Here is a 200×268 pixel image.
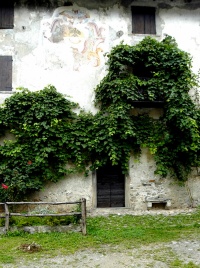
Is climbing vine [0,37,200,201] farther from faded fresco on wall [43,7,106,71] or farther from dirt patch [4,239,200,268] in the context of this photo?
dirt patch [4,239,200,268]

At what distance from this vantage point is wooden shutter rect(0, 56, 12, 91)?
10.1 metres

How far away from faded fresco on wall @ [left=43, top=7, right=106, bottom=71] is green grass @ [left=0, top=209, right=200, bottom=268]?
5436 mm

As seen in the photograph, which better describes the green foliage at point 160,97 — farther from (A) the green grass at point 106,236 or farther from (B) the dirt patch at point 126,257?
(B) the dirt patch at point 126,257

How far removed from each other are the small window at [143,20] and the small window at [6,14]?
4.32 m

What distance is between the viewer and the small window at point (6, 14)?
414 inches

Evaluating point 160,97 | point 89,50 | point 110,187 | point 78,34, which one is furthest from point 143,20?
point 110,187

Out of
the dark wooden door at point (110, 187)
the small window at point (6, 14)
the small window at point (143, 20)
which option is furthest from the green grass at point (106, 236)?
the small window at point (6, 14)

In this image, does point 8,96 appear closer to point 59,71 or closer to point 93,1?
point 59,71

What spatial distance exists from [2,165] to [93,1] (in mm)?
6581

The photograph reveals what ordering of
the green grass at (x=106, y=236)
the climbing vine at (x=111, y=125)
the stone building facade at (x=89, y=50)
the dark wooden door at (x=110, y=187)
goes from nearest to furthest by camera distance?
the green grass at (x=106, y=236)
the climbing vine at (x=111, y=125)
the stone building facade at (x=89, y=50)
the dark wooden door at (x=110, y=187)

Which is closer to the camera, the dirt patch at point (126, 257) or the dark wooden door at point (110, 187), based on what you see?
the dirt patch at point (126, 257)

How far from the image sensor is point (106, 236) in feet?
23.3

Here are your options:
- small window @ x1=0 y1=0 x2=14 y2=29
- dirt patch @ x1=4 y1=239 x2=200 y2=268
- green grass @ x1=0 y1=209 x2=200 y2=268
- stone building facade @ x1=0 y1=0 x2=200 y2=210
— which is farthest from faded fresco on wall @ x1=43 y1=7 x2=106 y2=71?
dirt patch @ x1=4 y1=239 x2=200 y2=268

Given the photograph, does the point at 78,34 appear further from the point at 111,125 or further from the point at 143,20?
the point at 111,125
